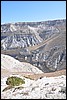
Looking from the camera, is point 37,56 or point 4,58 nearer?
point 4,58

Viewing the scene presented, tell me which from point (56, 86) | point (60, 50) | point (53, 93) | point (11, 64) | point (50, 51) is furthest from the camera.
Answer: point (50, 51)

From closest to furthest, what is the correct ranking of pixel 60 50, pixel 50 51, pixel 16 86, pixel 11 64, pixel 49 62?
pixel 16 86
pixel 11 64
pixel 49 62
pixel 60 50
pixel 50 51

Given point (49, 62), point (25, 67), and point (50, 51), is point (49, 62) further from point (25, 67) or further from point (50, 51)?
point (25, 67)

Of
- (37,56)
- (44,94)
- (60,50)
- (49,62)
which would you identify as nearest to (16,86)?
(44,94)

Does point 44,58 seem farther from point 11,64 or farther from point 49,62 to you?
point 11,64

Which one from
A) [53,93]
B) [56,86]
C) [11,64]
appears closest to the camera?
[53,93]

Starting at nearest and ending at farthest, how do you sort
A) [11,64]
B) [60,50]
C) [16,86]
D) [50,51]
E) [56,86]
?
[56,86] → [16,86] → [11,64] → [60,50] → [50,51]

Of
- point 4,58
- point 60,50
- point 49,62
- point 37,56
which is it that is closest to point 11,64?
point 4,58

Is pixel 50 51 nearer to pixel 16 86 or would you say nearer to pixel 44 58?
pixel 44 58

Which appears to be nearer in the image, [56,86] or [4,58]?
[56,86]
